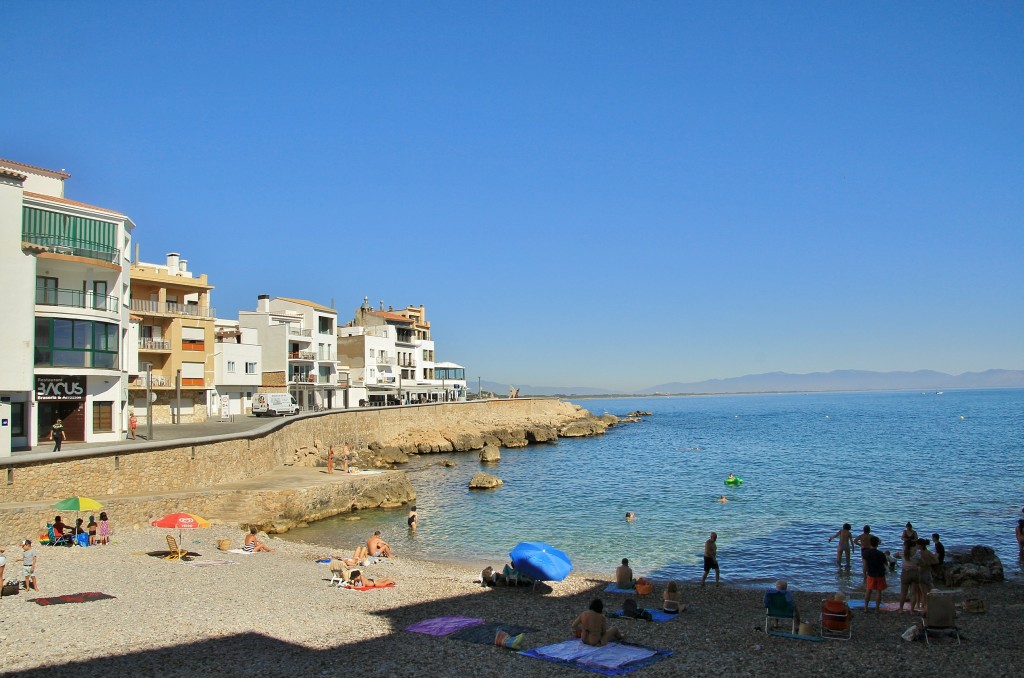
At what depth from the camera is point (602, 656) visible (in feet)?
41.8

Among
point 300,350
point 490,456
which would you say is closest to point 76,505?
point 490,456

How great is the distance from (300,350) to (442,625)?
188 ft

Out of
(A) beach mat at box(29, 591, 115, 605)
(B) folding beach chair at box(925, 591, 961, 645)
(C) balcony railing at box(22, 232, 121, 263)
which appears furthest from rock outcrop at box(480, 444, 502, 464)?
(B) folding beach chair at box(925, 591, 961, 645)

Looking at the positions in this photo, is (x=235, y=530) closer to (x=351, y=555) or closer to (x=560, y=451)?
(x=351, y=555)

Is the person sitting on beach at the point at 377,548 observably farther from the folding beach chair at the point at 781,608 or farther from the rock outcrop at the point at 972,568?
the rock outcrop at the point at 972,568

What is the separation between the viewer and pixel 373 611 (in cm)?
1664

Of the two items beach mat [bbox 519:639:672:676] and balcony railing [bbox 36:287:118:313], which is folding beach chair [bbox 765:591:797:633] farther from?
balcony railing [bbox 36:287:118:313]

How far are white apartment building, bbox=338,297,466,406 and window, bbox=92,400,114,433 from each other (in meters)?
45.1

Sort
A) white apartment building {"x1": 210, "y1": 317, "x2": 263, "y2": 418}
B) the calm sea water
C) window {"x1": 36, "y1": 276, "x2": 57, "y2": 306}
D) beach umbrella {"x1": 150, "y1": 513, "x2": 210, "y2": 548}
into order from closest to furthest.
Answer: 1. beach umbrella {"x1": 150, "y1": 513, "x2": 210, "y2": 548}
2. the calm sea water
3. window {"x1": 36, "y1": 276, "x2": 57, "y2": 306}
4. white apartment building {"x1": 210, "y1": 317, "x2": 263, "y2": 418}

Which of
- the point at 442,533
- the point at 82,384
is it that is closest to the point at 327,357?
the point at 82,384

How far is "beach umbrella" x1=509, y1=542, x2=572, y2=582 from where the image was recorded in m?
19.3

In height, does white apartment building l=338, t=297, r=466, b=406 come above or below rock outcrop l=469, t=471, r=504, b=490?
above

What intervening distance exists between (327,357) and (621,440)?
117ft

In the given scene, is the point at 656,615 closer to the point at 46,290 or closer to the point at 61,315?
the point at 61,315
